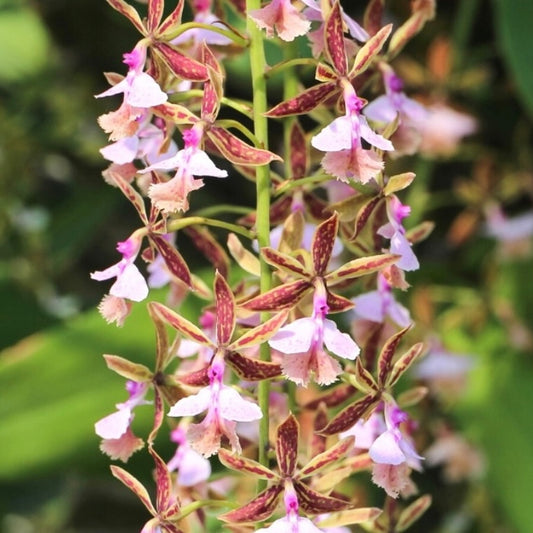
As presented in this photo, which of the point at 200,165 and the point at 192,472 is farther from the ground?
the point at 200,165

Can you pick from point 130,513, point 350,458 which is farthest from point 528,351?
point 130,513

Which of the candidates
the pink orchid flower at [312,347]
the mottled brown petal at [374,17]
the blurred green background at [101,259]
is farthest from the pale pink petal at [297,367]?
the blurred green background at [101,259]

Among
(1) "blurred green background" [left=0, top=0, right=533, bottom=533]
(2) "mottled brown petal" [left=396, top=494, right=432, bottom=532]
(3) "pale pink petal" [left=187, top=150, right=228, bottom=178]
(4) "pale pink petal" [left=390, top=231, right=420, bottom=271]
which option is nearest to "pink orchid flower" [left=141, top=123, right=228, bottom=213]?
(3) "pale pink petal" [left=187, top=150, right=228, bottom=178]

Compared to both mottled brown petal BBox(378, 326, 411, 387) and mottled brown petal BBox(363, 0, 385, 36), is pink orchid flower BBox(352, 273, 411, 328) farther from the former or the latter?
mottled brown petal BBox(363, 0, 385, 36)

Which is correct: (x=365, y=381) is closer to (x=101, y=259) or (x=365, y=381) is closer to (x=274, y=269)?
(x=274, y=269)

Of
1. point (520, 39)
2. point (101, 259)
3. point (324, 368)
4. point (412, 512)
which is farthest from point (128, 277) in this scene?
point (101, 259)
